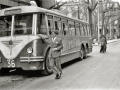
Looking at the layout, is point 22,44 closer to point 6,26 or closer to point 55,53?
point 6,26

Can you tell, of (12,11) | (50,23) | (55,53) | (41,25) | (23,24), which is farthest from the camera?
(50,23)

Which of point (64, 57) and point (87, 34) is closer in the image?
point (64, 57)

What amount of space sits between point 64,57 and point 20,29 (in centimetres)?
312

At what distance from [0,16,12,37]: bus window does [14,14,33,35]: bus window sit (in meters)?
0.30

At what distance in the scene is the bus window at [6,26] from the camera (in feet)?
31.8

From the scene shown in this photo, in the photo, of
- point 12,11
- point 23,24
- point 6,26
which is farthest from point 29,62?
point 12,11

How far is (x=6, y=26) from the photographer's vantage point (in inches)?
386

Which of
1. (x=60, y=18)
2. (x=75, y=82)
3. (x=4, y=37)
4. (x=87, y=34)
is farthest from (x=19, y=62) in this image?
(x=87, y=34)

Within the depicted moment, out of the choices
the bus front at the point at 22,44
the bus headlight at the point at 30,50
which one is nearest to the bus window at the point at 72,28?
the bus front at the point at 22,44

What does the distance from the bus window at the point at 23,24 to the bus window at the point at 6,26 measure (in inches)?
11.9

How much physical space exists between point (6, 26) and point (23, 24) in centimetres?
84

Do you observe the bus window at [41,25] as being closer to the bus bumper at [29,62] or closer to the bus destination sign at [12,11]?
the bus destination sign at [12,11]

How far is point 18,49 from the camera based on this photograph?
30.2ft

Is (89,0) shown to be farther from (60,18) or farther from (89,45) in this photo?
(60,18)
